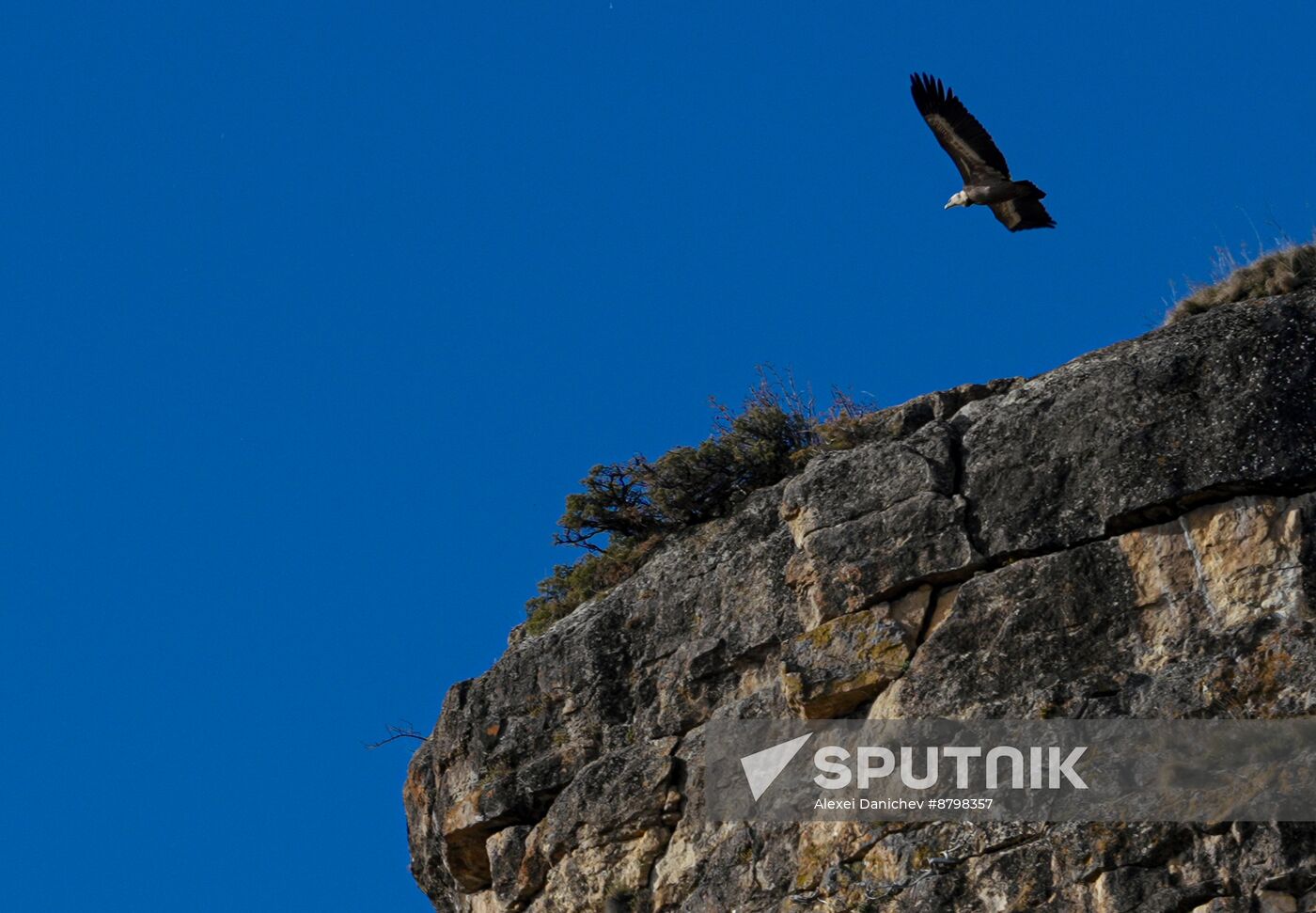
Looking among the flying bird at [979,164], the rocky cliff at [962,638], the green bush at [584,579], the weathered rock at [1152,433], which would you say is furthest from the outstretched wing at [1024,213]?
the green bush at [584,579]

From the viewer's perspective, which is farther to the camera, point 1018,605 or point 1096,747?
point 1018,605

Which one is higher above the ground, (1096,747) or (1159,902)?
(1096,747)

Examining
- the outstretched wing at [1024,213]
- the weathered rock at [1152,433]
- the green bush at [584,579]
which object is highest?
the outstretched wing at [1024,213]

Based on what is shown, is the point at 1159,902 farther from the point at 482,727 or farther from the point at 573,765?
the point at 482,727

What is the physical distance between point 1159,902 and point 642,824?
17.8 ft

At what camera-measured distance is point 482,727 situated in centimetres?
2053

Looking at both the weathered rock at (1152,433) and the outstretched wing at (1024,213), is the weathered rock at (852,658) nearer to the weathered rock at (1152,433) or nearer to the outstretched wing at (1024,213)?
the weathered rock at (1152,433)

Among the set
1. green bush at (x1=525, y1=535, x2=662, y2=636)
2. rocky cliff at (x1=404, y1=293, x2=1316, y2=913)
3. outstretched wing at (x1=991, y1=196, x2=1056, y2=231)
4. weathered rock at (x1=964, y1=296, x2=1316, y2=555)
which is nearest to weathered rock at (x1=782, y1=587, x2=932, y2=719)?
rocky cliff at (x1=404, y1=293, x2=1316, y2=913)

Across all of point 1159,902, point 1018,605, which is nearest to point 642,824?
point 1018,605

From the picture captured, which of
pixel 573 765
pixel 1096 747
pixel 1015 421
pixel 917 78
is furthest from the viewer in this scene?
pixel 917 78

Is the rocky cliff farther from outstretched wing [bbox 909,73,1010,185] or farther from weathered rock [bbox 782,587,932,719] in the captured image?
outstretched wing [bbox 909,73,1010,185]

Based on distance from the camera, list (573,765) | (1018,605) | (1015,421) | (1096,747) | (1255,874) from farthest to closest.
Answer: (573,765)
(1015,421)
(1018,605)
(1096,747)
(1255,874)

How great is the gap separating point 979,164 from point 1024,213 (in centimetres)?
73

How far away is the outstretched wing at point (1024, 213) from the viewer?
69.5 feet
